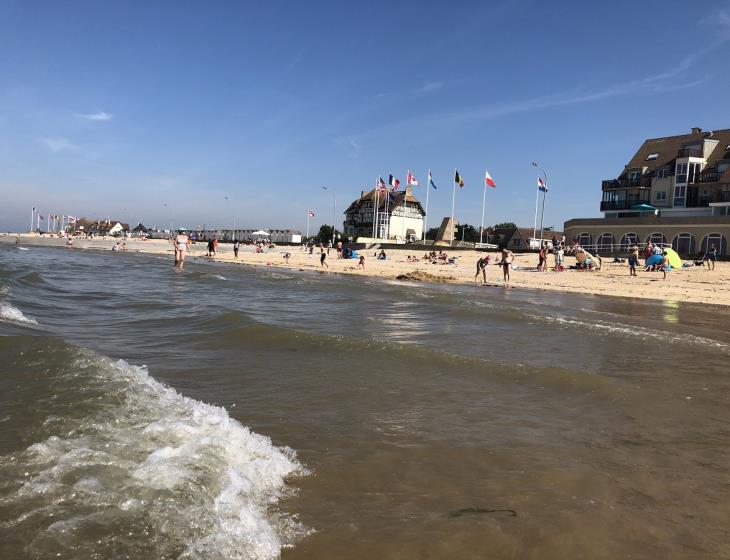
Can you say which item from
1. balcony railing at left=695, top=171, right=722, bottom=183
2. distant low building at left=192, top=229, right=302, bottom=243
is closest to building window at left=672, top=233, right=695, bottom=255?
balcony railing at left=695, top=171, right=722, bottom=183

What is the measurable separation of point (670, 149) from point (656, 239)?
21.5 meters

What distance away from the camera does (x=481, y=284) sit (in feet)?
87.8

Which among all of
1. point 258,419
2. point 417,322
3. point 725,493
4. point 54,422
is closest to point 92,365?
point 54,422

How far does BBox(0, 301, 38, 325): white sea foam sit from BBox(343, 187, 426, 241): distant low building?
79557 mm

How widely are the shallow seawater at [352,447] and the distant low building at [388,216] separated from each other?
81.9 meters

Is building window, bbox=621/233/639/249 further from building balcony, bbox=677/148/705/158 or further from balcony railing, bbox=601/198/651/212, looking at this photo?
building balcony, bbox=677/148/705/158

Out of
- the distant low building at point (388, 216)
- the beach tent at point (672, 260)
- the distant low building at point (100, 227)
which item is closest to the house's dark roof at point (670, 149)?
the beach tent at point (672, 260)

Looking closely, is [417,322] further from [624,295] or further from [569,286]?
[569,286]

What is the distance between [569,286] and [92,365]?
2449 cm

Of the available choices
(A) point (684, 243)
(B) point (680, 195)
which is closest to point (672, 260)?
(A) point (684, 243)

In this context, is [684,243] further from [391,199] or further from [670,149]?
[391,199]

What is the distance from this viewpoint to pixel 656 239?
44469mm

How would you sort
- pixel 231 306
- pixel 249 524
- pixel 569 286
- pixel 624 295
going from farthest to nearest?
pixel 569 286
pixel 624 295
pixel 231 306
pixel 249 524

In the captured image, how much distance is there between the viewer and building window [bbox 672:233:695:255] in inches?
1673
